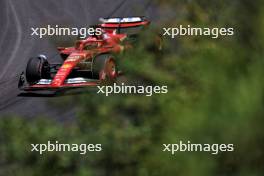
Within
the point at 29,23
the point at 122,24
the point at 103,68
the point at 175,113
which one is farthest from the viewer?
the point at 29,23

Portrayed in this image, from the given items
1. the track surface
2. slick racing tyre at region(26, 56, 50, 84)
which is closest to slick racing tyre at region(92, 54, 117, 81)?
slick racing tyre at region(26, 56, 50, 84)

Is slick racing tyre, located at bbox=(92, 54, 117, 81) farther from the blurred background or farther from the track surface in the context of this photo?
the blurred background

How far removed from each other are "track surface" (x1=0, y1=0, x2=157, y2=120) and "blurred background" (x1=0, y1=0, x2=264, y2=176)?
920cm

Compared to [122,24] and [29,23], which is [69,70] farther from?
[29,23]

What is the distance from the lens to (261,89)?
2.07m

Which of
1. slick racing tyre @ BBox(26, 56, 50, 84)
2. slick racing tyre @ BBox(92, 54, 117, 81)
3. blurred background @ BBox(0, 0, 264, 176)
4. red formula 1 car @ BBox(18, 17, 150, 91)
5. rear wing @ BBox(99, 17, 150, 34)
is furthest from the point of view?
rear wing @ BBox(99, 17, 150, 34)

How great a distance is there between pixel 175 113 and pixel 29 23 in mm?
17215

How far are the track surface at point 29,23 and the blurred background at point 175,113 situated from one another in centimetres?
920

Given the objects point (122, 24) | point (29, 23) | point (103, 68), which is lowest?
A: point (103, 68)

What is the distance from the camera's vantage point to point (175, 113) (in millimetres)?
2199

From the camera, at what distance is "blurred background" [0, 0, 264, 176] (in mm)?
2068

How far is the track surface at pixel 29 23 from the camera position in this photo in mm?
13678

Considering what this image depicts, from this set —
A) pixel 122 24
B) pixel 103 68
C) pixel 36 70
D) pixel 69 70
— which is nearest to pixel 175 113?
pixel 103 68

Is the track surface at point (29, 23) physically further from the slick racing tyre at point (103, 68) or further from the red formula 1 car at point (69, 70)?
the slick racing tyre at point (103, 68)
